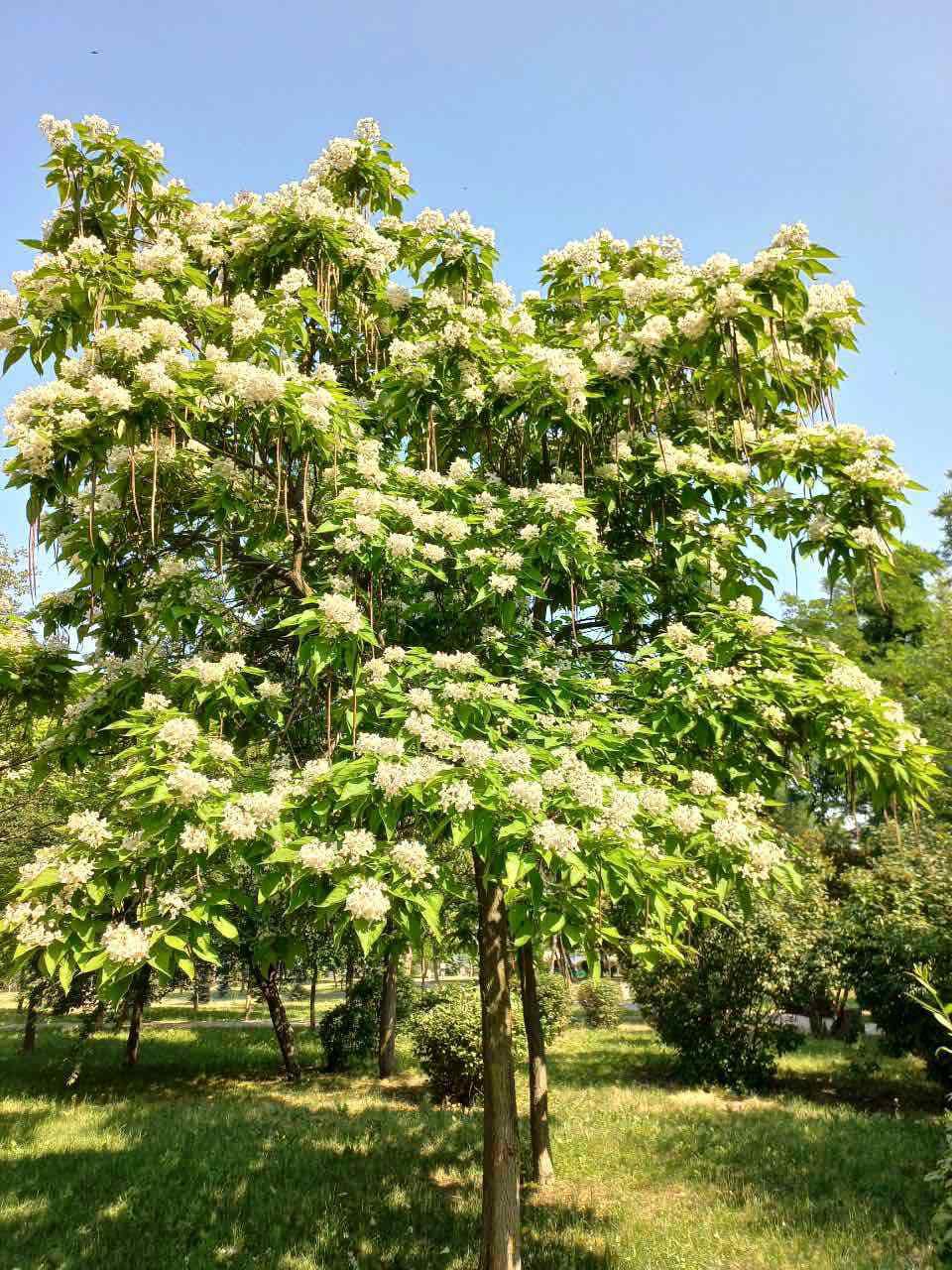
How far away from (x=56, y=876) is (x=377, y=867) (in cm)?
184

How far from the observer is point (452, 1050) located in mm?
14422

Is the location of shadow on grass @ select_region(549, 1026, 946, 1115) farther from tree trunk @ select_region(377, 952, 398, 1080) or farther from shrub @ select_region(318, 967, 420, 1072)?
shrub @ select_region(318, 967, 420, 1072)

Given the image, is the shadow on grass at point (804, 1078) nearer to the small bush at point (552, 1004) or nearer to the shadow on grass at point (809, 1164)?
the small bush at point (552, 1004)

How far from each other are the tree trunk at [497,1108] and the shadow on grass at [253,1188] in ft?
4.88

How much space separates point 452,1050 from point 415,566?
475 inches

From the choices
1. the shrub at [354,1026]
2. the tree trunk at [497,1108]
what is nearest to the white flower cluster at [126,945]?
the tree trunk at [497,1108]

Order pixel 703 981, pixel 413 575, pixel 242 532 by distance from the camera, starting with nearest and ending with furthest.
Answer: pixel 413 575
pixel 242 532
pixel 703 981

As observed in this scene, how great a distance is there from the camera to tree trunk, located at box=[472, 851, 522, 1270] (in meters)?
6.70

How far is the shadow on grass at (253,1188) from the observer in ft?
25.9

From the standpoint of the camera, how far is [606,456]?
23.1ft

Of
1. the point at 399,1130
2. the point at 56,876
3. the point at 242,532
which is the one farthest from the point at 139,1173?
the point at 242,532

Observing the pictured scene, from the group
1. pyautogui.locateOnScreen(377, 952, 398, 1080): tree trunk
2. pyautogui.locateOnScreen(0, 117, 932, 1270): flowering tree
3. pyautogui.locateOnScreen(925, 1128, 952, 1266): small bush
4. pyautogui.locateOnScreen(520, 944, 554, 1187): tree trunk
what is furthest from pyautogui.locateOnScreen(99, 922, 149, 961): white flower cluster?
pyautogui.locateOnScreen(377, 952, 398, 1080): tree trunk

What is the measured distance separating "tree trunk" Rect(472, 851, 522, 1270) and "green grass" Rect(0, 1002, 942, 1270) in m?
1.52

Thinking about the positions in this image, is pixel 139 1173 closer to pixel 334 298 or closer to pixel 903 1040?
pixel 334 298
